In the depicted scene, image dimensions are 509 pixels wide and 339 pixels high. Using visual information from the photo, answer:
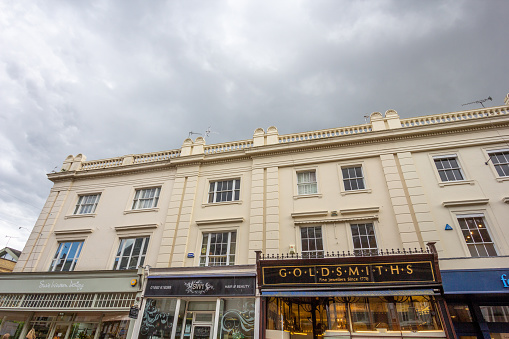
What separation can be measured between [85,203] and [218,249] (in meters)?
9.67

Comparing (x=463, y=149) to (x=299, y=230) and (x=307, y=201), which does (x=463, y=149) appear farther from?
(x=299, y=230)

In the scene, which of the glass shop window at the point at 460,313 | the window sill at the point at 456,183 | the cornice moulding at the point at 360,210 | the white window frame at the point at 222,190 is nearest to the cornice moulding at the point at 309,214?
the cornice moulding at the point at 360,210

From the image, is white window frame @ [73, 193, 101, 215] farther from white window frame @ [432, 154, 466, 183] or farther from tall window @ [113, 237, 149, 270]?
white window frame @ [432, 154, 466, 183]

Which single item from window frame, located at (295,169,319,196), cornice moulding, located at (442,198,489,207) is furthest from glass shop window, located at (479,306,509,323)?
window frame, located at (295,169,319,196)

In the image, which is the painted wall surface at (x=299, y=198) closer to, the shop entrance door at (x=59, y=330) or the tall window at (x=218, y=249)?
the tall window at (x=218, y=249)

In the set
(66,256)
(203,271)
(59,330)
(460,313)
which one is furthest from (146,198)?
(460,313)

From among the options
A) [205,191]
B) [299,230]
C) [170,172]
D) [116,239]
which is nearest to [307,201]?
[299,230]

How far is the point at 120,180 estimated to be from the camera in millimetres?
17250

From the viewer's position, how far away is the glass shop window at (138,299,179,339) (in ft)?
38.4

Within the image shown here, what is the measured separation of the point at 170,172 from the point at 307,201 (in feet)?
27.6

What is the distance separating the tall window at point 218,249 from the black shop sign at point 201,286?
43.3 inches

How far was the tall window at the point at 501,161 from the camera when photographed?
1192 centimetres

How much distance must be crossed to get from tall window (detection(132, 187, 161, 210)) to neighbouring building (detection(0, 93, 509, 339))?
8 centimetres

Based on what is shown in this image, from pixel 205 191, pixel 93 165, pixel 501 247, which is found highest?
pixel 93 165
